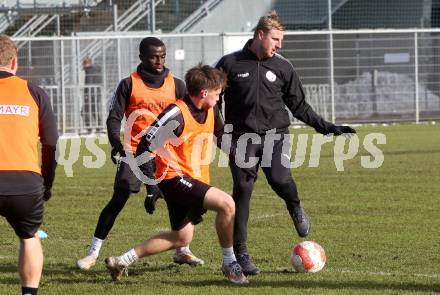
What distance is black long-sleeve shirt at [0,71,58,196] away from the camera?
6387 mm

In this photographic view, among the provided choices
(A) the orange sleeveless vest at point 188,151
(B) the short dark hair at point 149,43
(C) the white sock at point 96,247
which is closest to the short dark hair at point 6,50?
(A) the orange sleeveless vest at point 188,151

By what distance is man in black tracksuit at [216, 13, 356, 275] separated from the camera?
8477mm

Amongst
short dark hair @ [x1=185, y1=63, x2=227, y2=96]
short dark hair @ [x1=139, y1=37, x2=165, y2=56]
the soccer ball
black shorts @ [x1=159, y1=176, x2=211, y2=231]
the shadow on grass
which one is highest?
short dark hair @ [x1=139, y1=37, x2=165, y2=56]

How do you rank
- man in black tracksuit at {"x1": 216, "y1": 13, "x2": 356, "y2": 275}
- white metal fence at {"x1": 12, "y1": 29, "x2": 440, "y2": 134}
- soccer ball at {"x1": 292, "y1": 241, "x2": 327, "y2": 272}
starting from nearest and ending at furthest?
soccer ball at {"x1": 292, "y1": 241, "x2": 327, "y2": 272}, man in black tracksuit at {"x1": 216, "y1": 13, "x2": 356, "y2": 275}, white metal fence at {"x1": 12, "y1": 29, "x2": 440, "y2": 134}

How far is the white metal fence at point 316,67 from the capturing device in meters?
24.5

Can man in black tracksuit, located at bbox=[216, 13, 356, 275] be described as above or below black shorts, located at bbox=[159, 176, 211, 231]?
above

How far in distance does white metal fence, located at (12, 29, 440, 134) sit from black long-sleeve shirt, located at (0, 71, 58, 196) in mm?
17179

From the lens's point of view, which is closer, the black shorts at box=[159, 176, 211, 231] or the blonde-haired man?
the blonde-haired man

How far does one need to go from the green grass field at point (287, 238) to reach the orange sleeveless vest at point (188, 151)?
0.82 m

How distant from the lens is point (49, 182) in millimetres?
6648

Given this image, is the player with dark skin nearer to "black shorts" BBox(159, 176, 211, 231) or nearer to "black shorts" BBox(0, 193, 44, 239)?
"black shorts" BBox(159, 176, 211, 231)

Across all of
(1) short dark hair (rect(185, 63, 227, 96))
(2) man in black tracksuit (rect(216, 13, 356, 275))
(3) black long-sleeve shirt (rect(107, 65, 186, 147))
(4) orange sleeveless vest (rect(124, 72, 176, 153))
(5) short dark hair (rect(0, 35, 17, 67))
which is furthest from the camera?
(4) orange sleeveless vest (rect(124, 72, 176, 153))

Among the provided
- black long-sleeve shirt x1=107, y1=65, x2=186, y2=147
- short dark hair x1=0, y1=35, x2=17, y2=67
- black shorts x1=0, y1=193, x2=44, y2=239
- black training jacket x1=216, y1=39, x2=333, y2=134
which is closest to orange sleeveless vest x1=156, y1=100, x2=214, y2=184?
black training jacket x1=216, y1=39, x2=333, y2=134

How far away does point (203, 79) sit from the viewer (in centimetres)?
757
